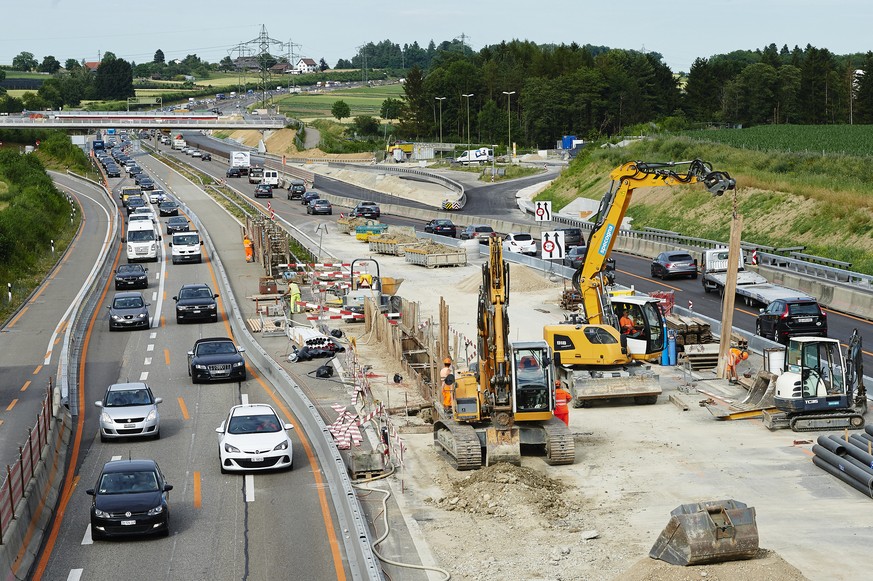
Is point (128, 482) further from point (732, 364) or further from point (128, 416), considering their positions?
point (732, 364)

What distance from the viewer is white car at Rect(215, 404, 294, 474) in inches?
1018

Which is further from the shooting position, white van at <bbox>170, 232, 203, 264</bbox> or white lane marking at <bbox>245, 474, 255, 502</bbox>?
white van at <bbox>170, 232, 203, 264</bbox>

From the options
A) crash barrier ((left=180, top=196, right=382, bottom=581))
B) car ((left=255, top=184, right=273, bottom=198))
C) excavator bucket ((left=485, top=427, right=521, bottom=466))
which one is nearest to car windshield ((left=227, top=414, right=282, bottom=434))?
crash barrier ((left=180, top=196, right=382, bottom=581))

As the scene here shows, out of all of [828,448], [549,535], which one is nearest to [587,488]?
[549,535]

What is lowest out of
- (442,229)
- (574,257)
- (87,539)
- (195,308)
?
(442,229)

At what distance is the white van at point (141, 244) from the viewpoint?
67.6m

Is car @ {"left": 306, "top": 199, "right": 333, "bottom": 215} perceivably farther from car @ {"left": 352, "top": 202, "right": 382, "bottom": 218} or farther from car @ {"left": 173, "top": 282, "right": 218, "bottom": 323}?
car @ {"left": 173, "top": 282, "right": 218, "bottom": 323}

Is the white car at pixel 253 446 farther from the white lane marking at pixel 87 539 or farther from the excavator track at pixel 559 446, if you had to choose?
the excavator track at pixel 559 446

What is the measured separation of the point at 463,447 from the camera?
25.8m

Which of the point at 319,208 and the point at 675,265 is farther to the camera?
the point at 319,208

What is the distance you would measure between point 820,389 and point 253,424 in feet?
43.6

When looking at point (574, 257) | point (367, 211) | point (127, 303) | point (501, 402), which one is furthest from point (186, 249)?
point (501, 402)

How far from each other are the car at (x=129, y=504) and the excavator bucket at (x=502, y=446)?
7188mm

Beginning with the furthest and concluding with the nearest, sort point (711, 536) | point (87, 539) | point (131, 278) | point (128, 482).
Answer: point (131, 278) < point (128, 482) < point (87, 539) < point (711, 536)
